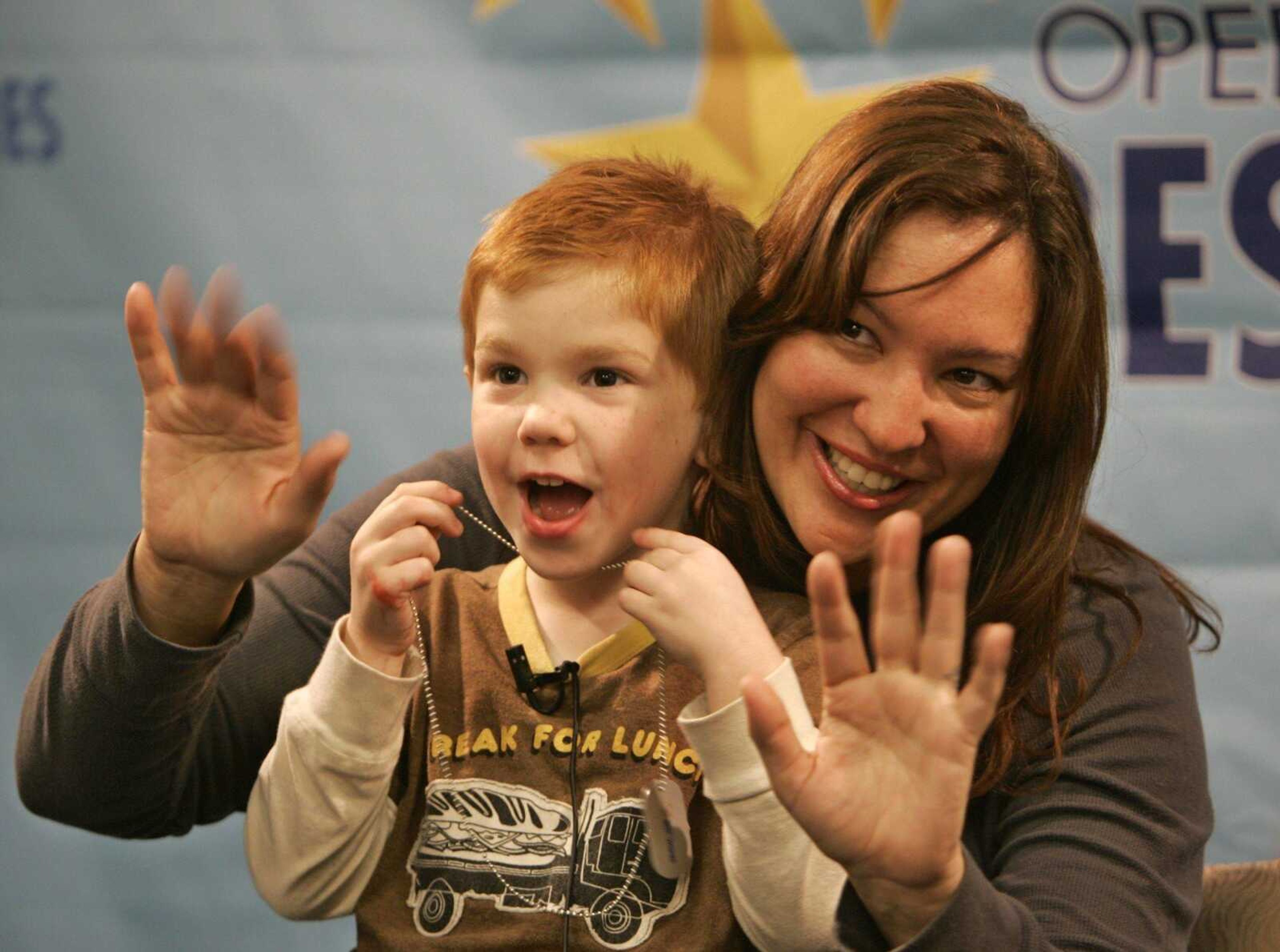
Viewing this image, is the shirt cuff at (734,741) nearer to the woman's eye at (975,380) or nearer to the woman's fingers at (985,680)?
the woman's fingers at (985,680)

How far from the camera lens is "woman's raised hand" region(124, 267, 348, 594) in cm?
104

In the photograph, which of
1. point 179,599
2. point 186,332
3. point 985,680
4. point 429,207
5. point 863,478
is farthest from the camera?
point 429,207

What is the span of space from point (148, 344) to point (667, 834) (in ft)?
1.65

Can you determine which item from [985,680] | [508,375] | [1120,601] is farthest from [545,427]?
[1120,601]

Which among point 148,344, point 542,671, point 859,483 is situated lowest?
point 542,671

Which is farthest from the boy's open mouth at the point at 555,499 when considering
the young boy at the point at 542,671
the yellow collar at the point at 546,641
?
the yellow collar at the point at 546,641

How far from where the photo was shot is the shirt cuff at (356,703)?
1157mm

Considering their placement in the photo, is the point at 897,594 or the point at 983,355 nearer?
the point at 897,594

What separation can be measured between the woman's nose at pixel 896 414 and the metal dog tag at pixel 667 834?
315mm

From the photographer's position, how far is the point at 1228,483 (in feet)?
6.75

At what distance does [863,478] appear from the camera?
1245mm

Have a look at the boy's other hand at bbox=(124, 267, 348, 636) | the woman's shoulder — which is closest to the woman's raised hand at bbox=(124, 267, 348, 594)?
the boy's other hand at bbox=(124, 267, 348, 636)

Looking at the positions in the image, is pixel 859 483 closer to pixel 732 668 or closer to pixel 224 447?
pixel 732 668

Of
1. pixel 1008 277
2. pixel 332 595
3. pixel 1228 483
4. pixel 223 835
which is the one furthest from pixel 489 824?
pixel 1228 483
